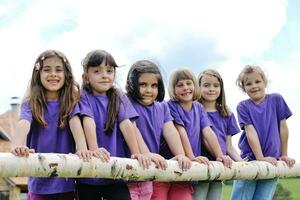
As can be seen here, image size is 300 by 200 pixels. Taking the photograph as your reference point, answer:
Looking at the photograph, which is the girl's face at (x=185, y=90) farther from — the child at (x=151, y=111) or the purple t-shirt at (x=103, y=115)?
the purple t-shirt at (x=103, y=115)

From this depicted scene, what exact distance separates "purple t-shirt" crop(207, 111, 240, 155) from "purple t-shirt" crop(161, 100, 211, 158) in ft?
0.99

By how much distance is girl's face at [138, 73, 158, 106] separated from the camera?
159 inches

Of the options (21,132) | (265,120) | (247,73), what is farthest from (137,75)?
(265,120)

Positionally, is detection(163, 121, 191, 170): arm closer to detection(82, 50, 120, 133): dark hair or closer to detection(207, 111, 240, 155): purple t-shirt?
detection(82, 50, 120, 133): dark hair

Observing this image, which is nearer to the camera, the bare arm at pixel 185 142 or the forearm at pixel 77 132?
the forearm at pixel 77 132

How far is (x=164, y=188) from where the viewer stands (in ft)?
13.8

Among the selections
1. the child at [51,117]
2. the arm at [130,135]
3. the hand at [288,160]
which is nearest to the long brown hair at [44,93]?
the child at [51,117]

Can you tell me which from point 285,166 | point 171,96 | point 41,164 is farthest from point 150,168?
point 285,166

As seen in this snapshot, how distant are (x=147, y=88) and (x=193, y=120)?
599 mm

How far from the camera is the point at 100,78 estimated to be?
12.5 feet

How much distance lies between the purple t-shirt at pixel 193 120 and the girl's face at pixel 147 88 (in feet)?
1.12

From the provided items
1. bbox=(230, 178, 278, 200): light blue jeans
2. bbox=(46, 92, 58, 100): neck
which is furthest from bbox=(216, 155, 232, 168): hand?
bbox=(46, 92, 58, 100): neck

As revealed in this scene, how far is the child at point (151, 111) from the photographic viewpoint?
13.2 feet

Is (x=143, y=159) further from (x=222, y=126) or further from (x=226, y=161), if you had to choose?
(x=222, y=126)
